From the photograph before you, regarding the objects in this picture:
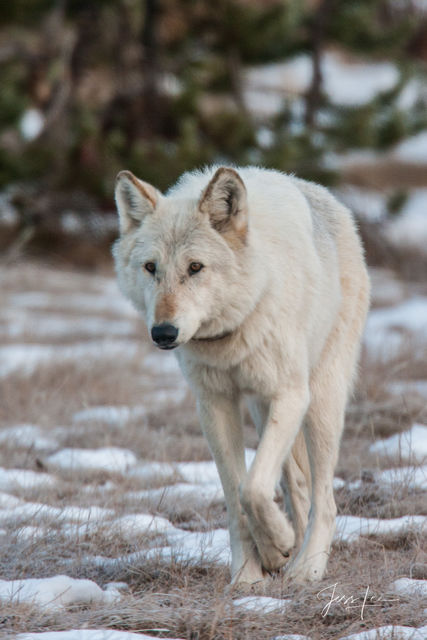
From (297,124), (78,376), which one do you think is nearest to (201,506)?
(78,376)

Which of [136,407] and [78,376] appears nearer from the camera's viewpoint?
[136,407]

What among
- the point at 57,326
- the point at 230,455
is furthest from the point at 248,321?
the point at 57,326

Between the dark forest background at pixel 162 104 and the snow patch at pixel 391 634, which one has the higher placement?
the dark forest background at pixel 162 104

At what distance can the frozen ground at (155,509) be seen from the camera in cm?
339

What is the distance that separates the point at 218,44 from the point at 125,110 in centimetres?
213

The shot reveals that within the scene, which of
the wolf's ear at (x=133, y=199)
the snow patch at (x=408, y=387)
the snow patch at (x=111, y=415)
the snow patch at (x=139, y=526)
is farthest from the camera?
the snow patch at (x=408, y=387)

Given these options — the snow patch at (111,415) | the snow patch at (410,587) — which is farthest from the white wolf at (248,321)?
the snow patch at (111,415)

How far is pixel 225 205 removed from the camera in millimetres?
4164

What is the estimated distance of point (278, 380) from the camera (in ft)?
13.8

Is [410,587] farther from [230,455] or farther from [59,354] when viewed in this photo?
[59,354]

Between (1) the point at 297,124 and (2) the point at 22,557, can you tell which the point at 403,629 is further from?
(1) the point at 297,124

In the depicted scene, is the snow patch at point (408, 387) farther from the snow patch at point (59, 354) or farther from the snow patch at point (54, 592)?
the snow patch at point (54, 592)

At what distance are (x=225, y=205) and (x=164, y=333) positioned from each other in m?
0.77

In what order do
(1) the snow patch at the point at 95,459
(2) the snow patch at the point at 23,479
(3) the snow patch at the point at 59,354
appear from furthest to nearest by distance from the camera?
(3) the snow patch at the point at 59,354 → (1) the snow patch at the point at 95,459 → (2) the snow patch at the point at 23,479
